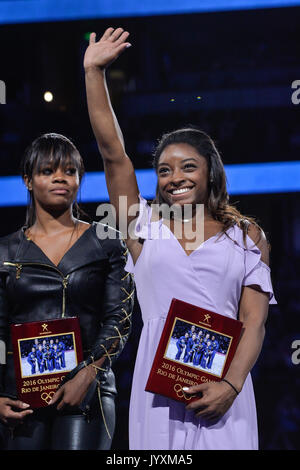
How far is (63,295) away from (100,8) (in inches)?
89.7

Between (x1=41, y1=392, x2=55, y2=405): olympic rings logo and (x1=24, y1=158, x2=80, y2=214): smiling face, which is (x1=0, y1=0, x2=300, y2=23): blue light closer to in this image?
(x1=24, y1=158, x2=80, y2=214): smiling face

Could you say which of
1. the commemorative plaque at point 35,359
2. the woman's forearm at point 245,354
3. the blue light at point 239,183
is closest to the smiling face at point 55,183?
the commemorative plaque at point 35,359

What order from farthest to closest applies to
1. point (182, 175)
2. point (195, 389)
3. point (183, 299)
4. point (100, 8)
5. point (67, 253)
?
point (100, 8)
point (67, 253)
point (182, 175)
point (183, 299)
point (195, 389)

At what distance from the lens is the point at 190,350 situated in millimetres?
1747

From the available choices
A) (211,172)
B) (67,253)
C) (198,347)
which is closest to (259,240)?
(211,172)

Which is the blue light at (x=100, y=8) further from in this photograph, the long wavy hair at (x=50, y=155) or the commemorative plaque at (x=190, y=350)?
the commemorative plaque at (x=190, y=350)

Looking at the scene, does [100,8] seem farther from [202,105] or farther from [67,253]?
[67,253]

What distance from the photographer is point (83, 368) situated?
1.92 meters

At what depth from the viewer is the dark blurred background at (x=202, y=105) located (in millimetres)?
3449

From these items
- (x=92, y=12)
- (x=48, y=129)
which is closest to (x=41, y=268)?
(x=48, y=129)

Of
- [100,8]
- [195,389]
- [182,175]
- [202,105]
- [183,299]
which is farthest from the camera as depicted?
[100,8]

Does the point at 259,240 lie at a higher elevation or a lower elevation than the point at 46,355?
higher

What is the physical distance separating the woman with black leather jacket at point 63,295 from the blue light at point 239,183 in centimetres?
121
